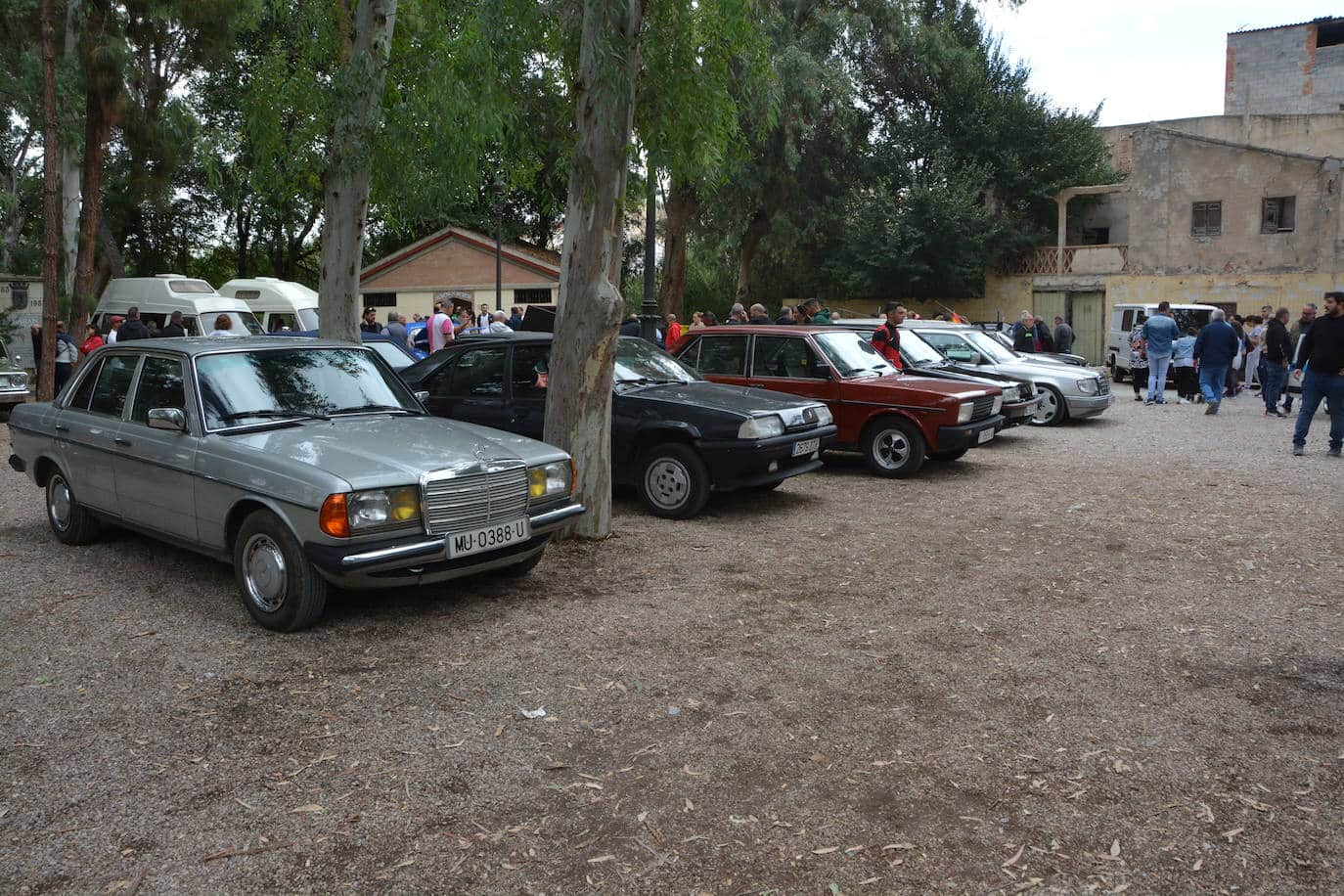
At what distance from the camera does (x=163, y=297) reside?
22375 mm

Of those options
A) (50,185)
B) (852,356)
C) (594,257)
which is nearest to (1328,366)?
(852,356)

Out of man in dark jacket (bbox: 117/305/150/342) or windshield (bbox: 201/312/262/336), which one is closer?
man in dark jacket (bbox: 117/305/150/342)

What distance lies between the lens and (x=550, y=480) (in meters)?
6.09

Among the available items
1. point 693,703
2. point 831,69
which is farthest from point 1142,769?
point 831,69

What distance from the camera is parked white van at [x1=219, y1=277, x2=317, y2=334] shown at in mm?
24219

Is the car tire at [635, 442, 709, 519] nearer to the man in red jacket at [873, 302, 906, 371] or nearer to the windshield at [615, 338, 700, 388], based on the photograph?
the windshield at [615, 338, 700, 388]

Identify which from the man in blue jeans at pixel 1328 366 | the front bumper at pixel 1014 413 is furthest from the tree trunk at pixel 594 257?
the man in blue jeans at pixel 1328 366

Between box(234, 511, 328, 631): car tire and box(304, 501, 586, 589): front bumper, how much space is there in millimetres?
142

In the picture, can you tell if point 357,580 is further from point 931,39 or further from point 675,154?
point 931,39

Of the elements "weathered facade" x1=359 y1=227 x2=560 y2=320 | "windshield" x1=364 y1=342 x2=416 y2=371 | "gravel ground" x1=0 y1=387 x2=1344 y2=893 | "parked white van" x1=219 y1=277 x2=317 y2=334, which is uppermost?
"weathered facade" x1=359 y1=227 x2=560 y2=320

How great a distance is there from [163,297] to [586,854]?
22427mm

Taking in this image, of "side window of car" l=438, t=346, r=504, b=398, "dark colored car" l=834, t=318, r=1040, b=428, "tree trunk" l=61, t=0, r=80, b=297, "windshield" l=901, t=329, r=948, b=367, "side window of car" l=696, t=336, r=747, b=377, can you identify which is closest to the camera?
"side window of car" l=438, t=346, r=504, b=398

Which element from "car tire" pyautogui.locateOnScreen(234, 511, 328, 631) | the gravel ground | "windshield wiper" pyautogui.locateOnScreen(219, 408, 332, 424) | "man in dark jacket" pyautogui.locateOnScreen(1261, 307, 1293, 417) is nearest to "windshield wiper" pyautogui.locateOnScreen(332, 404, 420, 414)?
"windshield wiper" pyautogui.locateOnScreen(219, 408, 332, 424)

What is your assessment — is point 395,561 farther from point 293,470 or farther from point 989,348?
point 989,348
